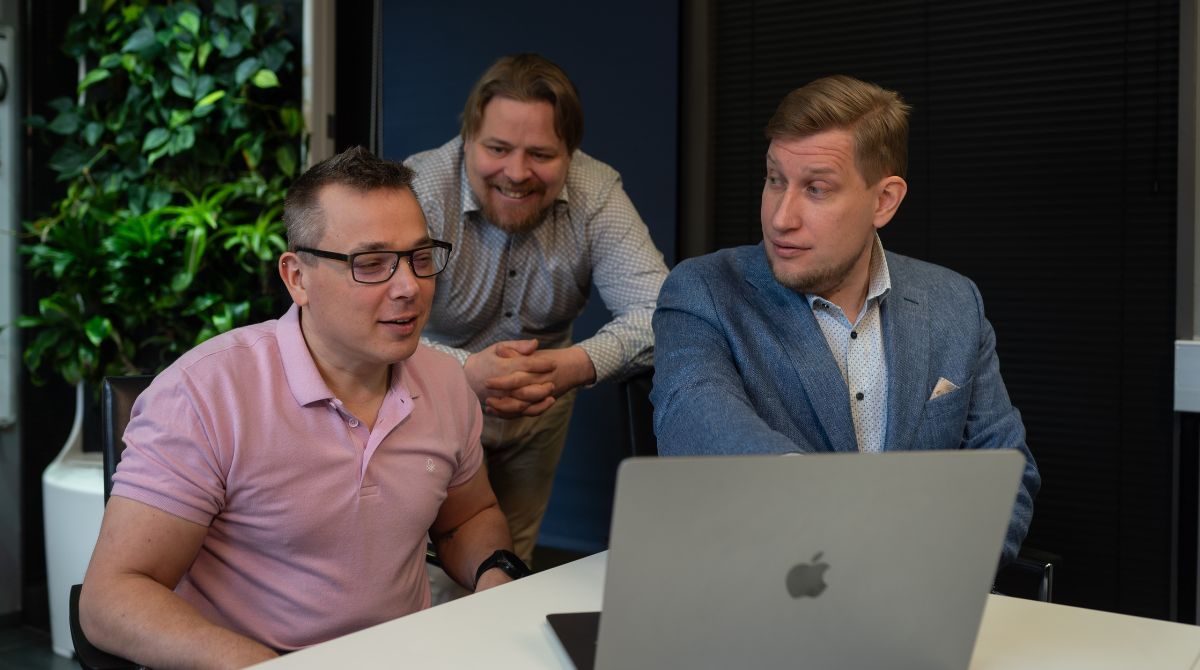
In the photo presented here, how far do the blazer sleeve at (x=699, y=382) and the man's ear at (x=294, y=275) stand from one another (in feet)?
2.19

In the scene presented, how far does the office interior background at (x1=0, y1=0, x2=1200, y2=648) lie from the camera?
10.9 feet

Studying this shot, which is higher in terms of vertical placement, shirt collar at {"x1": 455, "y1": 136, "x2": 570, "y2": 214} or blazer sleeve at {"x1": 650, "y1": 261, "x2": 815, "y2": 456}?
shirt collar at {"x1": 455, "y1": 136, "x2": 570, "y2": 214}

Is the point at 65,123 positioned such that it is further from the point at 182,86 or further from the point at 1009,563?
the point at 1009,563

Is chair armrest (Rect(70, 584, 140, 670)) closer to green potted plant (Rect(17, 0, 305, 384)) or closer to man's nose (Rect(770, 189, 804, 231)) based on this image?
man's nose (Rect(770, 189, 804, 231))

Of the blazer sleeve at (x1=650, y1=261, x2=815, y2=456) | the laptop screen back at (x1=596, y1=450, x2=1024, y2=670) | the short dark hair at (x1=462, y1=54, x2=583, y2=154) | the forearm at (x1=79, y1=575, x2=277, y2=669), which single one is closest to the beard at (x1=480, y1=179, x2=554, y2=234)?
the short dark hair at (x1=462, y1=54, x2=583, y2=154)

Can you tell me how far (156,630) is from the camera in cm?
158

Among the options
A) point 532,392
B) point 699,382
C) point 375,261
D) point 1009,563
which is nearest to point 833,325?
point 699,382

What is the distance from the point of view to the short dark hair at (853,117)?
2033 millimetres

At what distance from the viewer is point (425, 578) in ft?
6.74

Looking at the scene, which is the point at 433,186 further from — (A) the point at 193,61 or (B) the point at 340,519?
(A) the point at 193,61

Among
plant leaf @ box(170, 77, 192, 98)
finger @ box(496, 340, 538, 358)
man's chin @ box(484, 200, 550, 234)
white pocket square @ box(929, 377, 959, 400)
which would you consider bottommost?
white pocket square @ box(929, 377, 959, 400)

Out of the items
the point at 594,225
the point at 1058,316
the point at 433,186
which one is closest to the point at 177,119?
the point at 433,186

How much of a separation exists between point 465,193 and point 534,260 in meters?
0.25

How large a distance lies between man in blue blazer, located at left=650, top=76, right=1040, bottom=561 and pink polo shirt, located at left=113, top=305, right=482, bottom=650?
0.51 m
